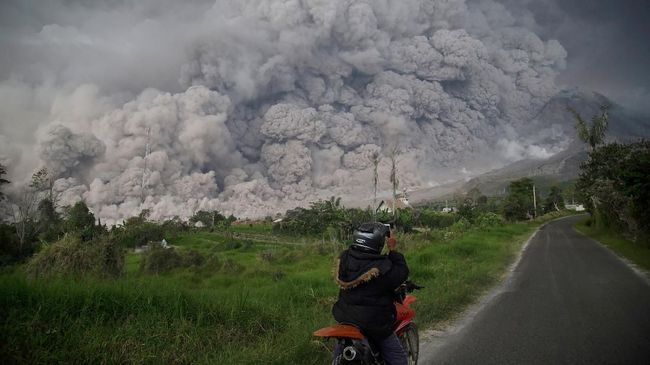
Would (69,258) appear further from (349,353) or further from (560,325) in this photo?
(560,325)

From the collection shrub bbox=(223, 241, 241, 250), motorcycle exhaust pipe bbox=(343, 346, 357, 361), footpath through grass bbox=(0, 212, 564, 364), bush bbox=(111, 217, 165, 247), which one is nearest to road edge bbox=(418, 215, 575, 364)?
footpath through grass bbox=(0, 212, 564, 364)

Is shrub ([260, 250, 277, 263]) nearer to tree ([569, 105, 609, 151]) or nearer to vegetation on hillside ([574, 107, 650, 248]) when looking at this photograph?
vegetation on hillside ([574, 107, 650, 248])

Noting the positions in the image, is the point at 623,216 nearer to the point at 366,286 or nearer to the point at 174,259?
the point at 366,286

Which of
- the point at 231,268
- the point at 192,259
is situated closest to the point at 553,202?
the point at 231,268

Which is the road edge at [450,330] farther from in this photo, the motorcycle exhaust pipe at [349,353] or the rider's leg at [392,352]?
the motorcycle exhaust pipe at [349,353]

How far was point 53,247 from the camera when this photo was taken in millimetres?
13188

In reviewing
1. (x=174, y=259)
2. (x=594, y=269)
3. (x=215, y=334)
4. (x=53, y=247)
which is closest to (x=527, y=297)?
(x=594, y=269)

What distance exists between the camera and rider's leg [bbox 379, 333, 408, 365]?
3.78m

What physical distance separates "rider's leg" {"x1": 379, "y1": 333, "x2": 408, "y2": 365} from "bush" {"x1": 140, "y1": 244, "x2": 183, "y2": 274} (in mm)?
25044

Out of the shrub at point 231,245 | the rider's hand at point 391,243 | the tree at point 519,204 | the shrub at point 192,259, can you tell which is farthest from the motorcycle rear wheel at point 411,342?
the tree at point 519,204

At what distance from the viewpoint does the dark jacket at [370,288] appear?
357 centimetres

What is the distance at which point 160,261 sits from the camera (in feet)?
90.5

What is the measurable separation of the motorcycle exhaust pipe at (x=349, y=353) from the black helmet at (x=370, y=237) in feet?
2.59

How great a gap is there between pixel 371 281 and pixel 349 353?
0.60 metres
